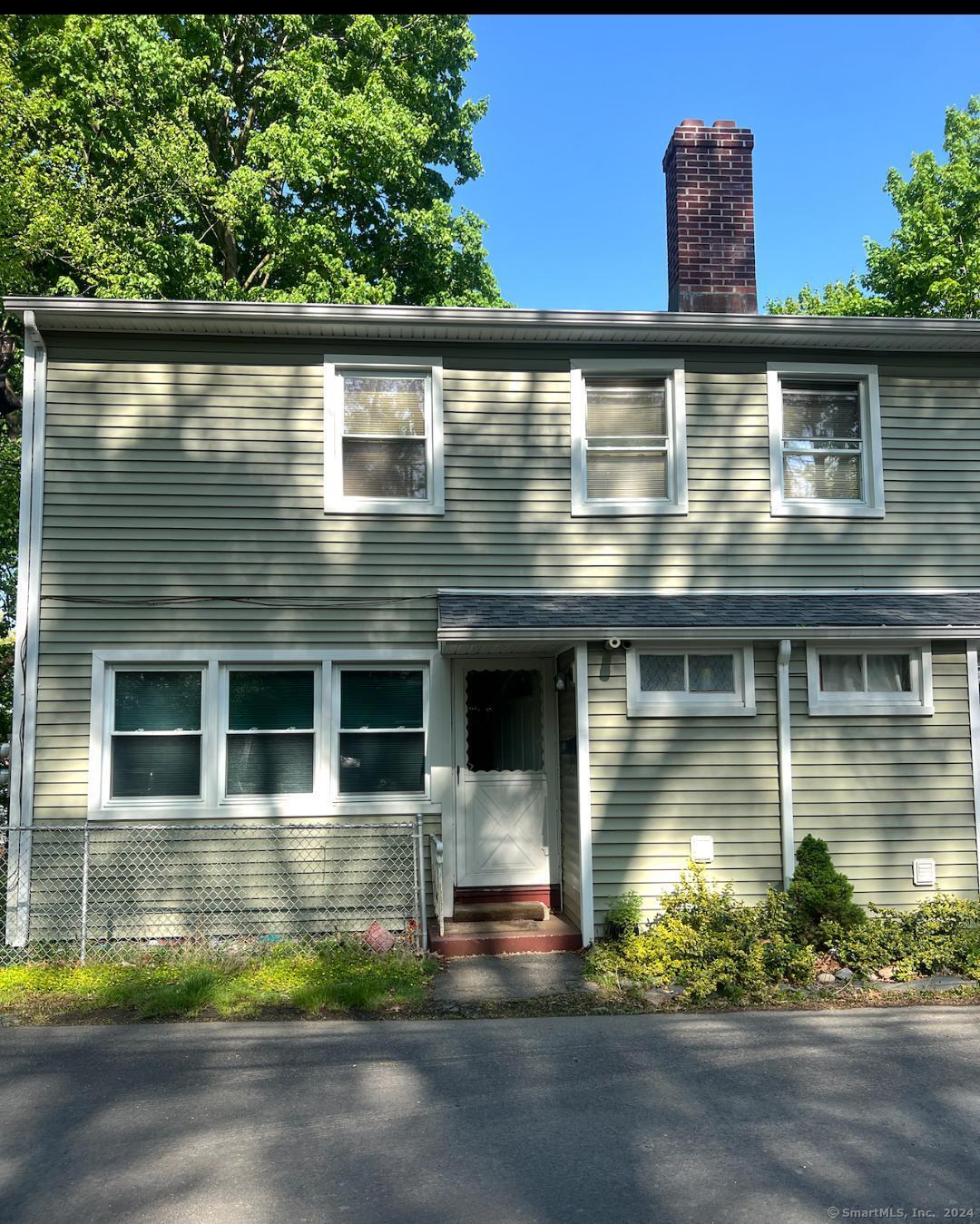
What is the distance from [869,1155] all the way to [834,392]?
24.4 ft

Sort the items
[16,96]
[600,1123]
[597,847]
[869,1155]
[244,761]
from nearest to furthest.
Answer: [869,1155], [600,1123], [597,847], [244,761], [16,96]

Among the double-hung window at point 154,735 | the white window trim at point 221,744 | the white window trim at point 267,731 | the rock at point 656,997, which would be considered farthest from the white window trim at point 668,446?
the rock at point 656,997

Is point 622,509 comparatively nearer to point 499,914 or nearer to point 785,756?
point 785,756

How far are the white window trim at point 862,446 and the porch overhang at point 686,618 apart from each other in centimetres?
80

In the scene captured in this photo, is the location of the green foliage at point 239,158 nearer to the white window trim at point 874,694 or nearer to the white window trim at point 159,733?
the white window trim at point 159,733

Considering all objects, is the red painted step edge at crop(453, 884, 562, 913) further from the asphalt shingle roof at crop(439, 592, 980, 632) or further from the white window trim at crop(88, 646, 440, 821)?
the asphalt shingle roof at crop(439, 592, 980, 632)

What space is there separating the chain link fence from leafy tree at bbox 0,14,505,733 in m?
9.39

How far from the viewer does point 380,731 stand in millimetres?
9312

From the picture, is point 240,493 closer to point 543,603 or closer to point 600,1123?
point 543,603

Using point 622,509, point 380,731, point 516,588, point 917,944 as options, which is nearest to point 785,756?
point 917,944

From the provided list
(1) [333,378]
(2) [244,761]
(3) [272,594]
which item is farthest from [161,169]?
(2) [244,761]

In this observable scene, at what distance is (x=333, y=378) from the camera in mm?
9570

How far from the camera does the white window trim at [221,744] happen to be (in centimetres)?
893

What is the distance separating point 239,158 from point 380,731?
15.3 metres
